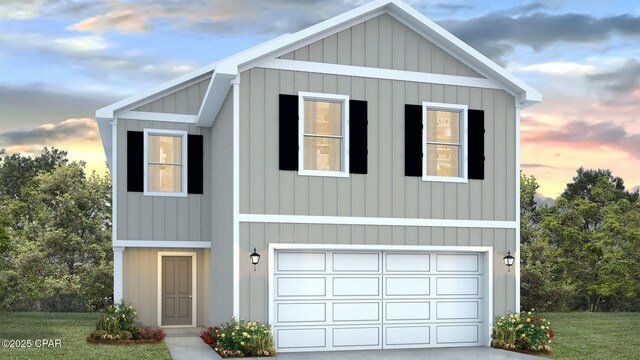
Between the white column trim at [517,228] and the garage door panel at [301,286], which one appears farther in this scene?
the white column trim at [517,228]

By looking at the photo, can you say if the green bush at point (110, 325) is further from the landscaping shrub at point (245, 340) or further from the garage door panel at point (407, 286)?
the garage door panel at point (407, 286)

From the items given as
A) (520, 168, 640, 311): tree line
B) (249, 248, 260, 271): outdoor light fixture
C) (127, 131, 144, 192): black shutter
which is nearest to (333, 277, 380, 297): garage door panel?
(249, 248, 260, 271): outdoor light fixture

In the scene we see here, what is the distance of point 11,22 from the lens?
26703 millimetres

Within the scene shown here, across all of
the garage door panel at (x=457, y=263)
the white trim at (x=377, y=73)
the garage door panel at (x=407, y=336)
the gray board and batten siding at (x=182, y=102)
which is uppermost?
the white trim at (x=377, y=73)

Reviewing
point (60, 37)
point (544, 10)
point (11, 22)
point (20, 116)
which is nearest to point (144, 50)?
point (60, 37)

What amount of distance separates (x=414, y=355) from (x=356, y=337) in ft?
4.10

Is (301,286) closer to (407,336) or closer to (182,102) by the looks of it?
(407,336)

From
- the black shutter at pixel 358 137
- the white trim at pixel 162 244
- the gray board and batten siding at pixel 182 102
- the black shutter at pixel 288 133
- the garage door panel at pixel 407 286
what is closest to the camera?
the black shutter at pixel 288 133

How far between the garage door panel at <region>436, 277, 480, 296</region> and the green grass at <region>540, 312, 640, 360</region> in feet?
6.64

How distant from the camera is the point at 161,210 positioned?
56.7ft

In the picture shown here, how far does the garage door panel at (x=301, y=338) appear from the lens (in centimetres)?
1401

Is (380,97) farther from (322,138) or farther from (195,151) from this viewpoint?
(195,151)

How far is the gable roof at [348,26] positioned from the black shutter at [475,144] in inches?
39.0

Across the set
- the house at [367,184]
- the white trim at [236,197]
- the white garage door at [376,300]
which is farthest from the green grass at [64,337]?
the white garage door at [376,300]
